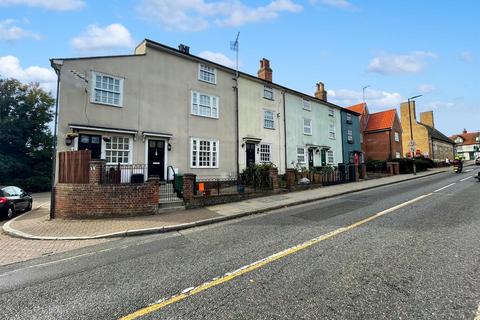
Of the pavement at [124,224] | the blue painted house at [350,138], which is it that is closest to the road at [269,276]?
the pavement at [124,224]

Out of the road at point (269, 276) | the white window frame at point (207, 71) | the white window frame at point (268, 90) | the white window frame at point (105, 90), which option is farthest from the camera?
the white window frame at point (268, 90)

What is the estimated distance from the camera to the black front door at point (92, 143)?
39.5 feet

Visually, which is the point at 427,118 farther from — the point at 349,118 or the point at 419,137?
the point at 349,118

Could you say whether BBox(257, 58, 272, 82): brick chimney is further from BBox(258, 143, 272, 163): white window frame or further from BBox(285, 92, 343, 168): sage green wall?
BBox(258, 143, 272, 163): white window frame

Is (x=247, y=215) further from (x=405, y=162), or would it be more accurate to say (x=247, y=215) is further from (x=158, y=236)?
(x=405, y=162)

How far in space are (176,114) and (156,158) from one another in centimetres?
323

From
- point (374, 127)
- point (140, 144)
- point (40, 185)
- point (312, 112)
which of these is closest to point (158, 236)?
point (140, 144)

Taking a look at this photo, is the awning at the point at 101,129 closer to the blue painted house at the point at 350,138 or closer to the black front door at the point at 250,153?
the black front door at the point at 250,153

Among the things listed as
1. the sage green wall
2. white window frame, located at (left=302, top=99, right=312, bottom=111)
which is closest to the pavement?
the sage green wall

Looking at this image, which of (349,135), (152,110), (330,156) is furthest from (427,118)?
(152,110)

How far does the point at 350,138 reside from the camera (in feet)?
96.0

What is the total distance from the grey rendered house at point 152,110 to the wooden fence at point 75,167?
1.90m

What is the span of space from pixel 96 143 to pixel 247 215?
9142mm

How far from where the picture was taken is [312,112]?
24.5 metres
